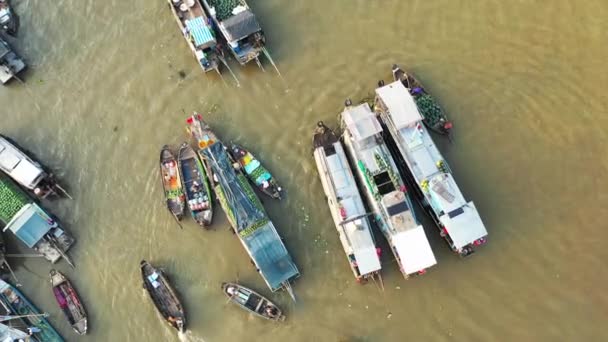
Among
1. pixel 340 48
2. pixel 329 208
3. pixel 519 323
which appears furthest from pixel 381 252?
pixel 340 48

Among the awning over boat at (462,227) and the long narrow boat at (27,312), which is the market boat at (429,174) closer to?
the awning over boat at (462,227)

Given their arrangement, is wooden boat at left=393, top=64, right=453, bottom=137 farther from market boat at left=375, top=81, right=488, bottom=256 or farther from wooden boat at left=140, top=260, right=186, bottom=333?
wooden boat at left=140, top=260, right=186, bottom=333

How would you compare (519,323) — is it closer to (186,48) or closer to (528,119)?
(528,119)

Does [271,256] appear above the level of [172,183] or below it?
below

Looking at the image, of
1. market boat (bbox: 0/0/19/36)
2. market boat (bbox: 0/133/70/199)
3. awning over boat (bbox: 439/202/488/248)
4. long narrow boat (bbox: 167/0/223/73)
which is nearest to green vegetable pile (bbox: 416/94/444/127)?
A: awning over boat (bbox: 439/202/488/248)

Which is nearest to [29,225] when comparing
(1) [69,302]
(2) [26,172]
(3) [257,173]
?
(2) [26,172]

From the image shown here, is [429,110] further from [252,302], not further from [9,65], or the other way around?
[9,65]
